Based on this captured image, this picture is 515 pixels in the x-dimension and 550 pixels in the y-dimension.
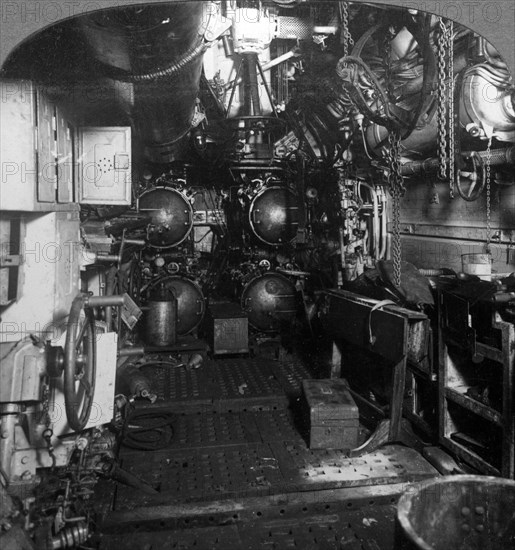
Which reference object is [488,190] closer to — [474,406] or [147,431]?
[474,406]

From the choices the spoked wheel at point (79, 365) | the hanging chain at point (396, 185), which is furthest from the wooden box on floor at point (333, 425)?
the spoked wheel at point (79, 365)

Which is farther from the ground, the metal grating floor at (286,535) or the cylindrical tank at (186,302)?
the cylindrical tank at (186,302)

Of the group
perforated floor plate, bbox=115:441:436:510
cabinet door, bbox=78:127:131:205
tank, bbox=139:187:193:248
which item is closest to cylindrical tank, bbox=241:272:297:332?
tank, bbox=139:187:193:248

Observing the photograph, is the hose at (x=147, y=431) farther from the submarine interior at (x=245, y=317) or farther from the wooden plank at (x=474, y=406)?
the wooden plank at (x=474, y=406)

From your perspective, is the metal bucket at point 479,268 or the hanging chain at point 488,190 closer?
the metal bucket at point 479,268

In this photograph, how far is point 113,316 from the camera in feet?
18.9

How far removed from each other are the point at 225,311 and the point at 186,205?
193 cm

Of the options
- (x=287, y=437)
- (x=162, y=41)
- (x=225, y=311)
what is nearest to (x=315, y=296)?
(x=225, y=311)

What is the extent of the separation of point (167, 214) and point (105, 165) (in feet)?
12.9

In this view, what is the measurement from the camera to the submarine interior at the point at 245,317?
9.02ft

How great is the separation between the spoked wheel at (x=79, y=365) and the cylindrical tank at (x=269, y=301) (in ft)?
16.2

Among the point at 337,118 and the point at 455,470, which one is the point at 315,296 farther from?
the point at 455,470

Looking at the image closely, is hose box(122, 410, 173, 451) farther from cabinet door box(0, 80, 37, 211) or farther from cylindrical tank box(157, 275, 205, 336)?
cylindrical tank box(157, 275, 205, 336)

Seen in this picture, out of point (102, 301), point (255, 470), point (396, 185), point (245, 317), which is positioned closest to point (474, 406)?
point (255, 470)
